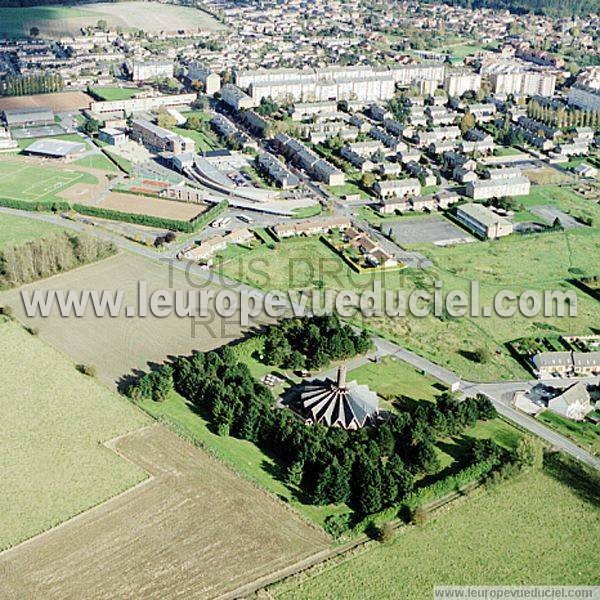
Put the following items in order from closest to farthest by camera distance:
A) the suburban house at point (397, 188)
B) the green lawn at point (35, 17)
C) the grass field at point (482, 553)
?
the grass field at point (482, 553), the suburban house at point (397, 188), the green lawn at point (35, 17)

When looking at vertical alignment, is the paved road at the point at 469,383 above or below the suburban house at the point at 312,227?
below

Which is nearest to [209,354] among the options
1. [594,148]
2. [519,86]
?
[594,148]

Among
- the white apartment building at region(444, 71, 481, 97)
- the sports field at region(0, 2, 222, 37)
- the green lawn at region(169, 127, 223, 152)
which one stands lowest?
the green lawn at region(169, 127, 223, 152)

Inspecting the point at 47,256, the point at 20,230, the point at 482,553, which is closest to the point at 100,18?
the point at 20,230

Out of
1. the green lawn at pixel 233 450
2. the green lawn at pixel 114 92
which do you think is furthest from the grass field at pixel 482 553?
the green lawn at pixel 114 92

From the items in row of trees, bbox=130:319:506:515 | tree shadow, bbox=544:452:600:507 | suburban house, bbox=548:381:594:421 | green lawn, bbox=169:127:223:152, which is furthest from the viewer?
green lawn, bbox=169:127:223:152

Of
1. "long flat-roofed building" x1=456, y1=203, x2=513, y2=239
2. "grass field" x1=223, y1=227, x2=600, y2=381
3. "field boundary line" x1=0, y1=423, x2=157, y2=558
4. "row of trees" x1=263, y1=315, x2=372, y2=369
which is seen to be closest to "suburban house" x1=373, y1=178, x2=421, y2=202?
"long flat-roofed building" x1=456, y1=203, x2=513, y2=239

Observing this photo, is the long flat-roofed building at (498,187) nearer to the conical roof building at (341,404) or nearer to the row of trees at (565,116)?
the row of trees at (565,116)

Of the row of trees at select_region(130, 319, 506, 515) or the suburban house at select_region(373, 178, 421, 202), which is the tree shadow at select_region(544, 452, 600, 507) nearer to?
the row of trees at select_region(130, 319, 506, 515)
